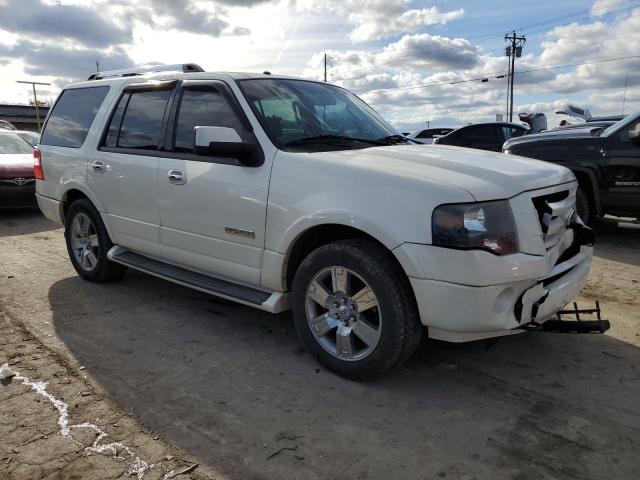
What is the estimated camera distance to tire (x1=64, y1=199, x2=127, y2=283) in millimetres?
A: 5086

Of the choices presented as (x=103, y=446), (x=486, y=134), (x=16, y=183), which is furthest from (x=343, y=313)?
(x=486, y=134)

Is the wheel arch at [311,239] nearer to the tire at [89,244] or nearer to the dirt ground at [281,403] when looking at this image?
the dirt ground at [281,403]

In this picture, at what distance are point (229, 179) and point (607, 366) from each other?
2780 millimetres

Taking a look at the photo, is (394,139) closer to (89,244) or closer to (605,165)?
(89,244)

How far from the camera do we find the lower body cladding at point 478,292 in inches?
109

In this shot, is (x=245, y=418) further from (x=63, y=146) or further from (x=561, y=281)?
(x=63, y=146)

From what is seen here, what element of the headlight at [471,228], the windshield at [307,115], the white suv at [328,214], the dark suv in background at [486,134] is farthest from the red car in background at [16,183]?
the dark suv in background at [486,134]

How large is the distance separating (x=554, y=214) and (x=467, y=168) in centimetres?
58

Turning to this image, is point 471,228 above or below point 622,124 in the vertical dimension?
below

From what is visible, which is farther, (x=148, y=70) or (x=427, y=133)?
(x=427, y=133)

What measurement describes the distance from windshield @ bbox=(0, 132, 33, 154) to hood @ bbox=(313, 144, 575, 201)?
948 cm

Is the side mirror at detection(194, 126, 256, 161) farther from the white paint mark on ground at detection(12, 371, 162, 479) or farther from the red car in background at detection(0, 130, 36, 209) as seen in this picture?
the red car in background at detection(0, 130, 36, 209)

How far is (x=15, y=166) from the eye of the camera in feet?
31.1

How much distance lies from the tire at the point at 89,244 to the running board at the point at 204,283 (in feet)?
0.81
